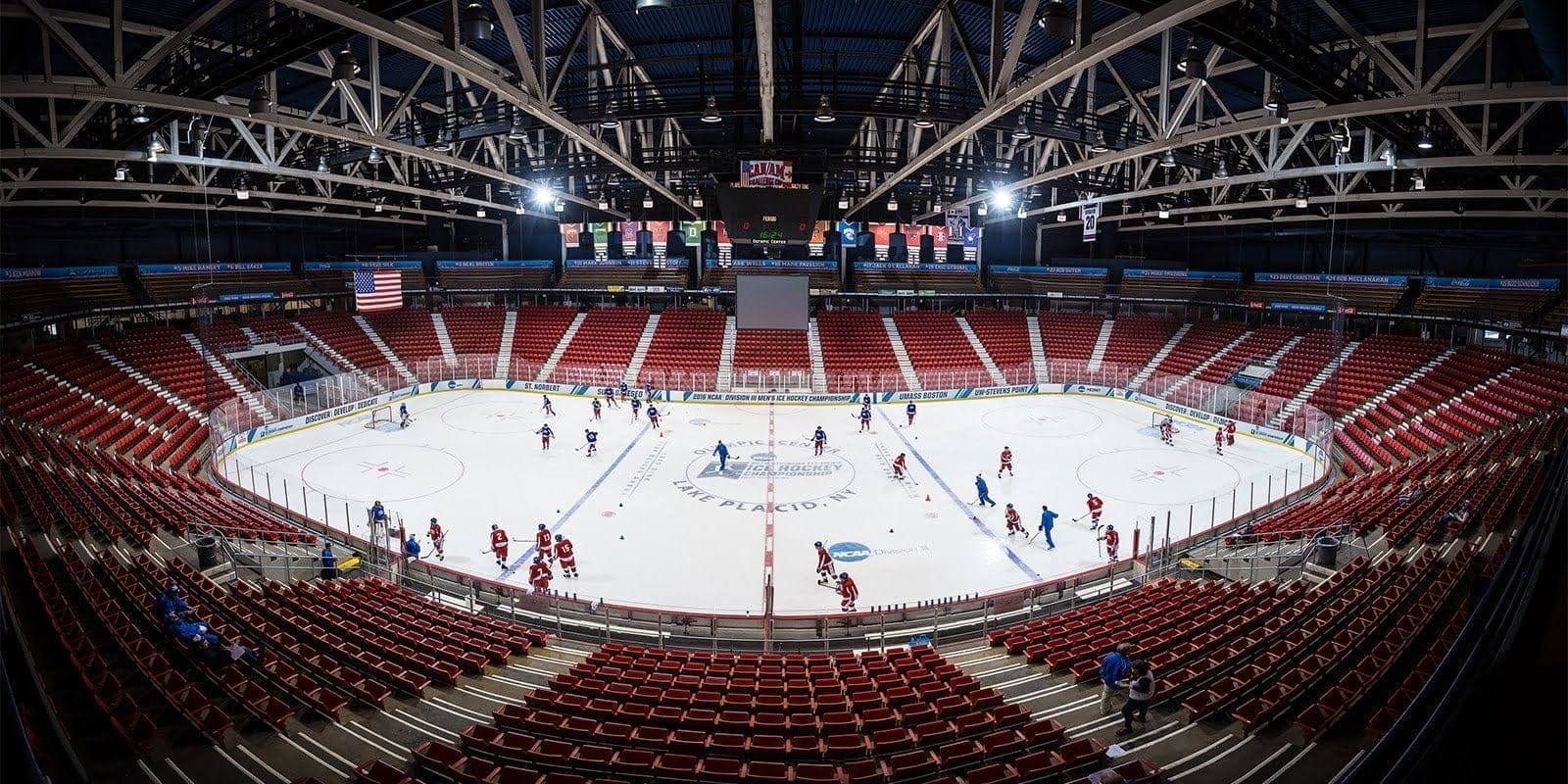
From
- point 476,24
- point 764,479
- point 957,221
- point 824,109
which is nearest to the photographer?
point 476,24

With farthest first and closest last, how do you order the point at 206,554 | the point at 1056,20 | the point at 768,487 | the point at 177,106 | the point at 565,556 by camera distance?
the point at 768,487 < the point at 565,556 < the point at 206,554 < the point at 177,106 < the point at 1056,20

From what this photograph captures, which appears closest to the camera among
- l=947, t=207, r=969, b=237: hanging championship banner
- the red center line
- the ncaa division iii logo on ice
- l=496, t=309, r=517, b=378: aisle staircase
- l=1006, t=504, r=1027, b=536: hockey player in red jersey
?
the red center line

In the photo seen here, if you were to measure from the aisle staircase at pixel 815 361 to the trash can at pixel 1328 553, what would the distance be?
24.2 meters

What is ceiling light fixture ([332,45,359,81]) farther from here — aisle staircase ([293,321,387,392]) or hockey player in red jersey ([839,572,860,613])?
aisle staircase ([293,321,387,392])

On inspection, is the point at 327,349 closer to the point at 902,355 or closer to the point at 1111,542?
the point at 902,355

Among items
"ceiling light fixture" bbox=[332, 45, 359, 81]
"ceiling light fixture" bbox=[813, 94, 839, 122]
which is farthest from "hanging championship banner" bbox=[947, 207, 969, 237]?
"ceiling light fixture" bbox=[332, 45, 359, 81]

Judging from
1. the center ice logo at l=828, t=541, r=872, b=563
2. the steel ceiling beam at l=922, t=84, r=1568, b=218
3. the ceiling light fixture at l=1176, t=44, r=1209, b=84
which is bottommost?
the center ice logo at l=828, t=541, r=872, b=563

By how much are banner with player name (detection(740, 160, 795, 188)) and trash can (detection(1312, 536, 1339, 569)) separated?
15.1 metres

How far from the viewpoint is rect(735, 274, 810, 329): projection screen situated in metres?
38.9

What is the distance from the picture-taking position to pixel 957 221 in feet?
123

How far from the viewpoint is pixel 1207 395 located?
105ft

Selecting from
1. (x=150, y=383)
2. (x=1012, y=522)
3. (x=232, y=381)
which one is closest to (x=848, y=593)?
(x=1012, y=522)

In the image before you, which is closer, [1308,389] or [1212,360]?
[1308,389]

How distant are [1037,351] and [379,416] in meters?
34.6
